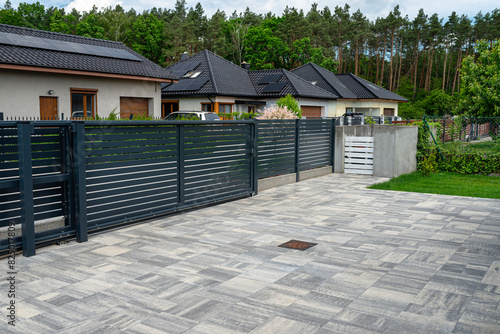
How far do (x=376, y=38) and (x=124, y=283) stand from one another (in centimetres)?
7079

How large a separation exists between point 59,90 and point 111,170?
12450mm

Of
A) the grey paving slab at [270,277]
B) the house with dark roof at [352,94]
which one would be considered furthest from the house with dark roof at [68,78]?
the house with dark roof at [352,94]

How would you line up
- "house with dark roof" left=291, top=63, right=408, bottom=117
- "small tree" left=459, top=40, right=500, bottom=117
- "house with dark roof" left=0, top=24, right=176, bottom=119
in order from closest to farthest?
"house with dark roof" left=0, top=24, right=176, bottom=119 → "small tree" left=459, top=40, right=500, bottom=117 → "house with dark roof" left=291, top=63, right=408, bottom=117

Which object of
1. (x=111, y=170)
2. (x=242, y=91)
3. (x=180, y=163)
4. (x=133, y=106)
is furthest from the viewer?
(x=242, y=91)

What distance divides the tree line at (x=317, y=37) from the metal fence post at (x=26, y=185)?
158 ft

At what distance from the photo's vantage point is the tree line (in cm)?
5538

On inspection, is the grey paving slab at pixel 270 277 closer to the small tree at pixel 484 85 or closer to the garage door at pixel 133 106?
the garage door at pixel 133 106

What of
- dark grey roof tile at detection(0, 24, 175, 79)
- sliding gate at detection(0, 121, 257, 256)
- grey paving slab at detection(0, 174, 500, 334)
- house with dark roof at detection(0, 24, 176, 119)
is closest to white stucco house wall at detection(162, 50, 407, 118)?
dark grey roof tile at detection(0, 24, 175, 79)

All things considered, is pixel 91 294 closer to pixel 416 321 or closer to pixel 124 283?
pixel 124 283

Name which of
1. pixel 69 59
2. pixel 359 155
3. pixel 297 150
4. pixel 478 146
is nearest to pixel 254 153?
pixel 297 150

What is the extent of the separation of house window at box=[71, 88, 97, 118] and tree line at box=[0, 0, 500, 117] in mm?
35576

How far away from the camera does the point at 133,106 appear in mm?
20281

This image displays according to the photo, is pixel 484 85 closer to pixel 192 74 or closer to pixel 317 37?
pixel 192 74

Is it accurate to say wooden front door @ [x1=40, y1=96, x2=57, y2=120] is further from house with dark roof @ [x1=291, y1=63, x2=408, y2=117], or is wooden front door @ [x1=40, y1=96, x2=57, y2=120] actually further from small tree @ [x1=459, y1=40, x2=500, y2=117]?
house with dark roof @ [x1=291, y1=63, x2=408, y2=117]
